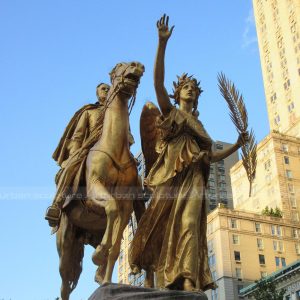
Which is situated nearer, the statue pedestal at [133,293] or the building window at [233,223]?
the statue pedestal at [133,293]

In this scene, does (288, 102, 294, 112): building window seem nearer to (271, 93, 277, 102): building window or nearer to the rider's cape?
(271, 93, 277, 102): building window

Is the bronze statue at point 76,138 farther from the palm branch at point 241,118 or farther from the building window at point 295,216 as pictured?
the building window at point 295,216

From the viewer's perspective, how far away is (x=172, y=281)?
7480 millimetres

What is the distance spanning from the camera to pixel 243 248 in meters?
72.9

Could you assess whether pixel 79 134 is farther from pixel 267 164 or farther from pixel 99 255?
pixel 267 164

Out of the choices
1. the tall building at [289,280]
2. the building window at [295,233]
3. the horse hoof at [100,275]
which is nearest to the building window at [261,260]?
the building window at [295,233]

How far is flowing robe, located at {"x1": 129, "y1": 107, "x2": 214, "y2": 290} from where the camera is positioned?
7629 mm

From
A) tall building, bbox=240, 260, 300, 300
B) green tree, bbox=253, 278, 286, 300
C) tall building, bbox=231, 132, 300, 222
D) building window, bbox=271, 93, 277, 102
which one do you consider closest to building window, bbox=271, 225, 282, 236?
tall building, bbox=231, 132, 300, 222

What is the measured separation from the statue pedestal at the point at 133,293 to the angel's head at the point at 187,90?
3.09 metres

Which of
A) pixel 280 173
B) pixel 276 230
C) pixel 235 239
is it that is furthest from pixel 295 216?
pixel 235 239

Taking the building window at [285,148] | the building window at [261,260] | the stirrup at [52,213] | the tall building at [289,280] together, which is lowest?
the stirrup at [52,213]

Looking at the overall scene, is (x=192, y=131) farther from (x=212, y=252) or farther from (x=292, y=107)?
(x=292, y=107)

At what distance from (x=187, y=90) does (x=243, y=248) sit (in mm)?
66394

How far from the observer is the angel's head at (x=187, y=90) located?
8781 millimetres
